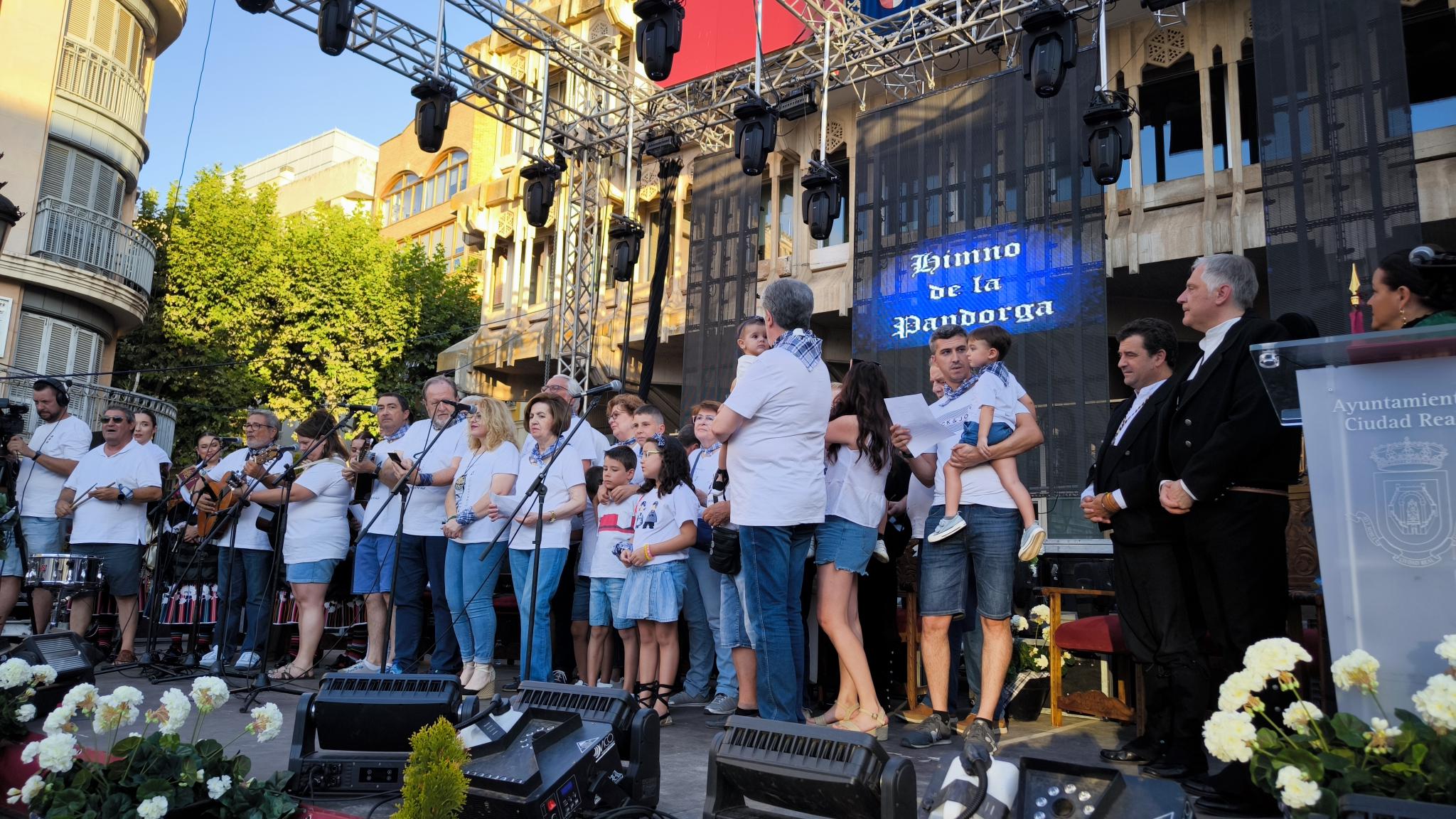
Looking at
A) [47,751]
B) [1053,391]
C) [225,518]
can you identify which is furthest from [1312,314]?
[47,751]

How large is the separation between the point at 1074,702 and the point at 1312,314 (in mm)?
6962

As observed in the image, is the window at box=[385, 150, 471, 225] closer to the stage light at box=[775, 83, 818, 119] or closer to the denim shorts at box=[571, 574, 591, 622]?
the stage light at box=[775, 83, 818, 119]

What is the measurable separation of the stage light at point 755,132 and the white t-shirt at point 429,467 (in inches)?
258

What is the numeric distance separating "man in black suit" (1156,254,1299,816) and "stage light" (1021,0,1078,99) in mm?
7336

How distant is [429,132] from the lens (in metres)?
12.3

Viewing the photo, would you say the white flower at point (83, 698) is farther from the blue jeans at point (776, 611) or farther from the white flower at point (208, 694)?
the blue jeans at point (776, 611)

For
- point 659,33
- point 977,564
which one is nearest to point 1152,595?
point 977,564

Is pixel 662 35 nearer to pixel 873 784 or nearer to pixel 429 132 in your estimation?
pixel 429 132

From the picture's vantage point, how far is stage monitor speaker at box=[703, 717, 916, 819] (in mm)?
2395

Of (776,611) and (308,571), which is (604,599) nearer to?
(776,611)

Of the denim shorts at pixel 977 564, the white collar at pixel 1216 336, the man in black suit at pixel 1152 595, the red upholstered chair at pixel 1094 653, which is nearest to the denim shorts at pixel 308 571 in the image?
the denim shorts at pixel 977 564

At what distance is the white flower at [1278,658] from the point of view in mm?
2213

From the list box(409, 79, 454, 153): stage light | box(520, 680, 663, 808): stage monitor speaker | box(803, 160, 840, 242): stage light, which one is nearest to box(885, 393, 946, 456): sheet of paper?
box(520, 680, 663, 808): stage monitor speaker

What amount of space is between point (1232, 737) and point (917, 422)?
8.77 feet
